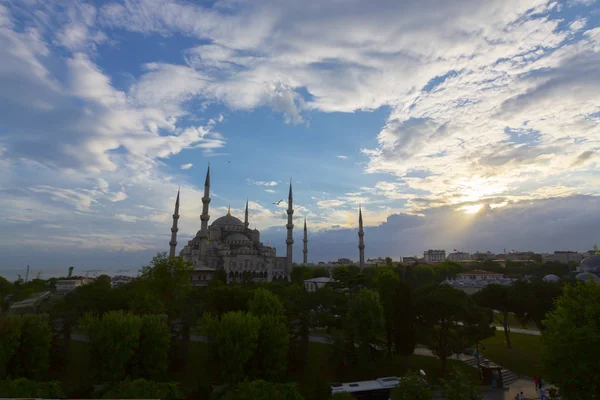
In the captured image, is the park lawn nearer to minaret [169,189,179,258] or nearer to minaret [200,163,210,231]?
minaret [200,163,210,231]

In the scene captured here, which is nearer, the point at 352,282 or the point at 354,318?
the point at 354,318

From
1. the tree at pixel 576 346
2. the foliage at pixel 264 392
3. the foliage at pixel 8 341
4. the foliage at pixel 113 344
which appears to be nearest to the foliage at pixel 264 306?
the foliage at pixel 113 344

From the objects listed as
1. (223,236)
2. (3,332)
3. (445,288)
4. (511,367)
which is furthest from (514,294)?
(223,236)

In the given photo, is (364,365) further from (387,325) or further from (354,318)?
(387,325)

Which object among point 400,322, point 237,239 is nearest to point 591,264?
point 400,322

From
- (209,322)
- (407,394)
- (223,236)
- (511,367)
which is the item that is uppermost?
(223,236)

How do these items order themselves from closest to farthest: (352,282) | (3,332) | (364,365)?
(3,332) → (364,365) → (352,282)

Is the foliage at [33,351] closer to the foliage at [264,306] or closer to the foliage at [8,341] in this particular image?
the foliage at [8,341]
